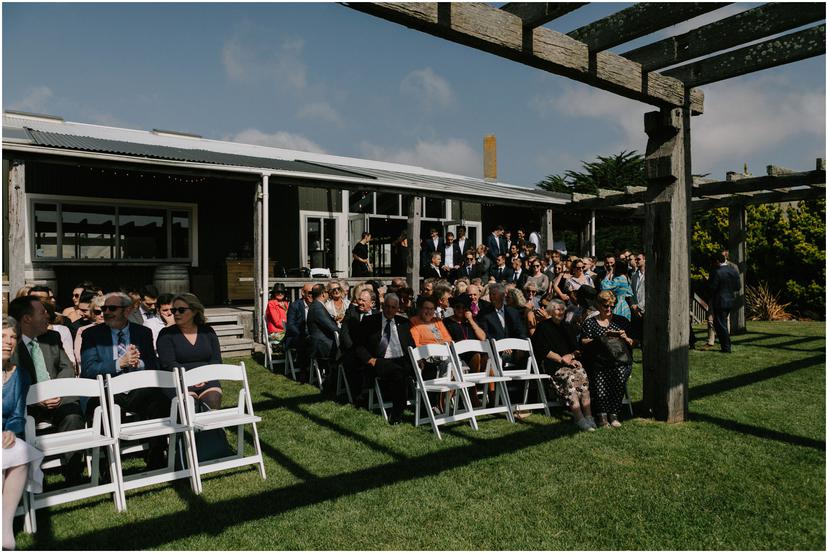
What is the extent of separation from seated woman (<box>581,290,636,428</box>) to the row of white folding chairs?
3.39 metres

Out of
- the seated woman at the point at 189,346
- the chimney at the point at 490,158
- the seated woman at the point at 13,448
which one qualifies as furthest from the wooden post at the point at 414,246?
the chimney at the point at 490,158

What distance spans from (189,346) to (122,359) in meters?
0.53

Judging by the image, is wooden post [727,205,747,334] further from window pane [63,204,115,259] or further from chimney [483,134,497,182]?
window pane [63,204,115,259]

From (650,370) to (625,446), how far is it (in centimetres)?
107

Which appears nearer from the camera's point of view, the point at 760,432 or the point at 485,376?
the point at 760,432

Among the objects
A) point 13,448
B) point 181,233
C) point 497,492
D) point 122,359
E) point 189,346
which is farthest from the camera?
point 181,233

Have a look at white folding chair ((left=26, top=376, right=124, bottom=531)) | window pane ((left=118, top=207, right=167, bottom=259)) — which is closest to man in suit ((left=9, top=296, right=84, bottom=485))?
white folding chair ((left=26, top=376, right=124, bottom=531))

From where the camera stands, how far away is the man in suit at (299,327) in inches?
330

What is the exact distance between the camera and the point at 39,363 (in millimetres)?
4461

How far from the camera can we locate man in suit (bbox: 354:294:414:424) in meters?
6.14

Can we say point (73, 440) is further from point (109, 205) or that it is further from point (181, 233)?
point (181, 233)

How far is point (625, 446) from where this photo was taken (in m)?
5.13

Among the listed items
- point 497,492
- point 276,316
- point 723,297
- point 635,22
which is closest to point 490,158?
point 723,297

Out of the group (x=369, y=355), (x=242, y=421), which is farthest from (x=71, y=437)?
(x=369, y=355)
